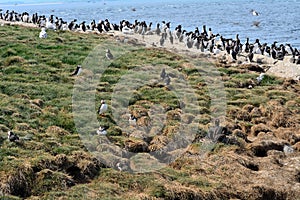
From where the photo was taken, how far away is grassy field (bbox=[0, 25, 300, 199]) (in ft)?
38.7

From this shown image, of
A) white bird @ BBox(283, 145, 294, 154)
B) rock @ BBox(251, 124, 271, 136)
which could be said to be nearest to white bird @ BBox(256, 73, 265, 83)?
rock @ BBox(251, 124, 271, 136)

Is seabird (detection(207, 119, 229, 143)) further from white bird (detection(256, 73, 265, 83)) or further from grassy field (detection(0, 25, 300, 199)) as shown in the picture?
white bird (detection(256, 73, 265, 83))

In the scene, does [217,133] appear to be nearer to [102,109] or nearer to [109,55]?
[102,109]

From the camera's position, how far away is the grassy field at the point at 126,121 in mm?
11805

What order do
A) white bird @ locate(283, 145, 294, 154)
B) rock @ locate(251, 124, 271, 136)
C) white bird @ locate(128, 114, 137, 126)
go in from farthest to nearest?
rock @ locate(251, 124, 271, 136), white bird @ locate(128, 114, 137, 126), white bird @ locate(283, 145, 294, 154)

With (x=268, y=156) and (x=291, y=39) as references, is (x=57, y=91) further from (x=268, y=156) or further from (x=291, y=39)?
(x=291, y=39)

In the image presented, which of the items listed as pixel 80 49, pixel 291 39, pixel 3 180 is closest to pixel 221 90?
pixel 80 49

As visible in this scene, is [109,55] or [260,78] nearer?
[260,78]

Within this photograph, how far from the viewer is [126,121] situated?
16.2 m

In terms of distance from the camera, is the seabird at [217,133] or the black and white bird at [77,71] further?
the black and white bird at [77,71]

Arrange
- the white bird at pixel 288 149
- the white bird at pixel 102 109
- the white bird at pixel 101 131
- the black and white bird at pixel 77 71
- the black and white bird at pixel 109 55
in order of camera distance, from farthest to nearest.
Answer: the black and white bird at pixel 109 55 → the black and white bird at pixel 77 71 → the white bird at pixel 102 109 → the white bird at pixel 288 149 → the white bird at pixel 101 131

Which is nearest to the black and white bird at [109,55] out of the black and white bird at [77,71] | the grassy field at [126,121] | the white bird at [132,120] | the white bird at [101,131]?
the grassy field at [126,121]

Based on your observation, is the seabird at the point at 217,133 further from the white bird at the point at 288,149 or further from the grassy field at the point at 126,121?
the white bird at the point at 288,149

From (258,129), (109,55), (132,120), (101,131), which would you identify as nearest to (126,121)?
(132,120)
